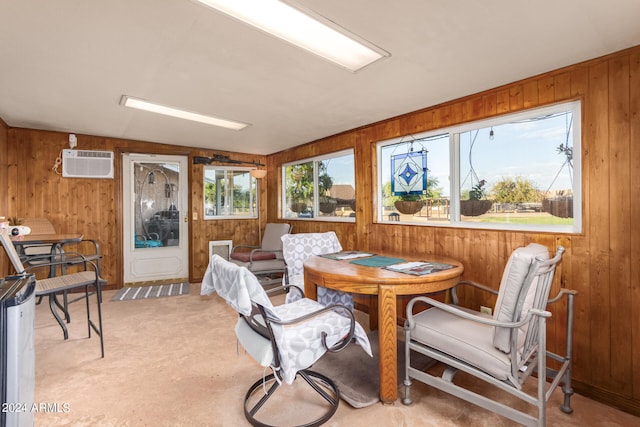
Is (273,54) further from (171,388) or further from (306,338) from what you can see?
(171,388)

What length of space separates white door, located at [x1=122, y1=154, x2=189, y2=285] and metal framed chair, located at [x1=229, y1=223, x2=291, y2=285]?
122 centimetres

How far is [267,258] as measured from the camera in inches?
173

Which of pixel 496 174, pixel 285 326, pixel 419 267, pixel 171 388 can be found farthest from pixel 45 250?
pixel 496 174

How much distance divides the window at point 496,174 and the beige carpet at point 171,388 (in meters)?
1.34

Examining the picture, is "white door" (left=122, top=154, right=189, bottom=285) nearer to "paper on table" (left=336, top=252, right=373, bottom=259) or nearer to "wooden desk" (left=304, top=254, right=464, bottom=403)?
"paper on table" (left=336, top=252, right=373, bottom=259)

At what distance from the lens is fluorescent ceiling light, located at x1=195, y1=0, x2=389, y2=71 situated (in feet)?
5.28

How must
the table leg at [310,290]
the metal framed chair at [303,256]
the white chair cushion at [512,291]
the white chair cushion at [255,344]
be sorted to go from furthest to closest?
1. the metal framed chair at [303,256]
2. the table leg at [310,290]
3. the white chair cushion at [255,344]
4. the white chair cushion at [512,291]

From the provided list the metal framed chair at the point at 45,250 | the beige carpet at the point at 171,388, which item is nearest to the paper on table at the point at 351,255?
the beige carpet at the point at 171,388

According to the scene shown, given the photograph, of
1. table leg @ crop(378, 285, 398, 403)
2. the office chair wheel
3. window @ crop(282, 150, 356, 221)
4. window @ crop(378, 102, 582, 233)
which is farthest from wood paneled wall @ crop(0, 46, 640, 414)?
the office chair wheel

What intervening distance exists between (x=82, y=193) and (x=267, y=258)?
2.79 metres

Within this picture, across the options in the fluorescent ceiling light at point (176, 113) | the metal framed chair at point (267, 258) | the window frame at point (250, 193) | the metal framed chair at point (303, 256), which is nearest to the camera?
the metal framed chair at point (303, 256)

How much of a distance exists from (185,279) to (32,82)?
3.40 meters

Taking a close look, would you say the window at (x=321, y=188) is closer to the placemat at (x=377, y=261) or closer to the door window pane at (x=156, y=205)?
the placemat at (x=377, y=261)

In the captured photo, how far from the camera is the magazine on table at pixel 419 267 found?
2.13 m
